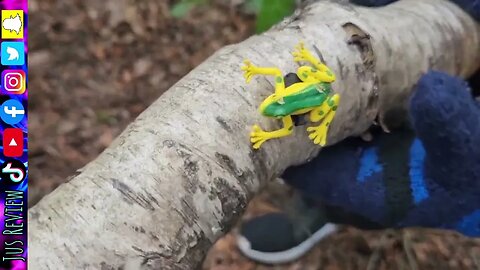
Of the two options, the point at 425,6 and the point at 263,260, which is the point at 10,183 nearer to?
the point at 425,6

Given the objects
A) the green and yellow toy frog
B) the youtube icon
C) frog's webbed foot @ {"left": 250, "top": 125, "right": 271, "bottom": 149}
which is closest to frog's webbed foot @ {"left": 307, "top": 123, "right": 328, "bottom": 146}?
the green and yellow toy frog

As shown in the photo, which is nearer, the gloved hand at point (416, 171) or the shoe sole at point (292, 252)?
the gloved hand at point (416, 171)

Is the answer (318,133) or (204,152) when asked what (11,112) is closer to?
(204,152)

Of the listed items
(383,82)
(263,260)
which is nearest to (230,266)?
(263,260)

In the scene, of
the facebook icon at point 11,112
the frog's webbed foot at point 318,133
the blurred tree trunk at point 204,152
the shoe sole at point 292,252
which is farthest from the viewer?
the shoe sole at point 292,252

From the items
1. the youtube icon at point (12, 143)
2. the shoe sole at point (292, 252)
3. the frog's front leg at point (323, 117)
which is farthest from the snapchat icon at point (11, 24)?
the shoe sole at point (292, 252)

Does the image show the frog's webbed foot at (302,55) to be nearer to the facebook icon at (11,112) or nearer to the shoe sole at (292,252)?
the facebook icon at (11,112)
